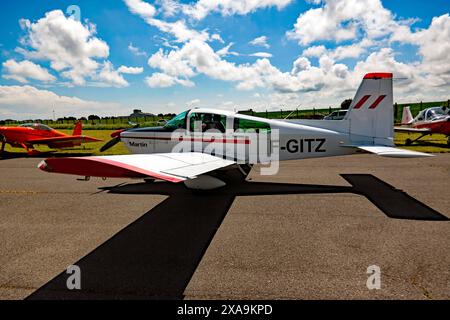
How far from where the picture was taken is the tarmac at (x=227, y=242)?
2.96 metres

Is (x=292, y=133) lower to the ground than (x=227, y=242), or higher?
higher

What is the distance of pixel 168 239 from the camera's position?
419 cm

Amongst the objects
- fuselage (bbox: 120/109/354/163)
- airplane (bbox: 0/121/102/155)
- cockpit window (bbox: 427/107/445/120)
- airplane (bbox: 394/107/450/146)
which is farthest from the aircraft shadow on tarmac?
cockpit window (bbox: 427/107/445/120)

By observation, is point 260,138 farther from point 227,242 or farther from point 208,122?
point 227,242

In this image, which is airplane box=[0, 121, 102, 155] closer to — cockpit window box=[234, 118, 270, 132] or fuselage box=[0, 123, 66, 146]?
fuselage box=[0, 123, 66, 146]

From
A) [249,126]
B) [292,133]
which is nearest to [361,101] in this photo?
[292,133]

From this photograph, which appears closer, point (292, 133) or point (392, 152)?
point (392, 152)

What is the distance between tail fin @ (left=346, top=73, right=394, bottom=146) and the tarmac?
138 cm

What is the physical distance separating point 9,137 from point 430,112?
25.1 m

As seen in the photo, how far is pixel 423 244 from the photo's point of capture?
384cm

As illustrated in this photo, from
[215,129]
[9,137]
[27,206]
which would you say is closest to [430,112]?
[215,129]

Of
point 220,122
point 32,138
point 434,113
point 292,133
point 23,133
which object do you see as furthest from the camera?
point 434,113

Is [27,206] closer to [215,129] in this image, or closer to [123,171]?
[123,171]

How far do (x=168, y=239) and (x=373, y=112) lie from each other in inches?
246
